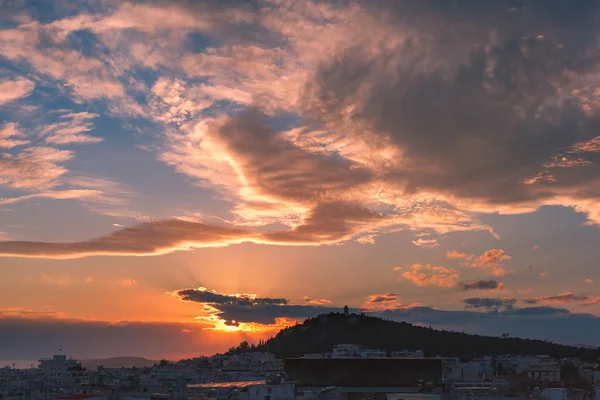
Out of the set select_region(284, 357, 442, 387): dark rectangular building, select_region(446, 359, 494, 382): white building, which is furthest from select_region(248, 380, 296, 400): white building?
select_region(446, 359, 494, 382): white building

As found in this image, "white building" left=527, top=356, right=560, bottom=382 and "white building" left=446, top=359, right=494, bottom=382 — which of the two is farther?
"white building" left=527, top=356, right=560, bottom=382

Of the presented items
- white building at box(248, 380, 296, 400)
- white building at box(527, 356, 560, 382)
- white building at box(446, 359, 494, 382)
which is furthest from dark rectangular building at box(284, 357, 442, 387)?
white building at box(527, 356, 560, 382)

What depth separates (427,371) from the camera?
135000 mm

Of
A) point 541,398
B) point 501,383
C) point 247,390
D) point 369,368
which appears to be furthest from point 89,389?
point 501,383

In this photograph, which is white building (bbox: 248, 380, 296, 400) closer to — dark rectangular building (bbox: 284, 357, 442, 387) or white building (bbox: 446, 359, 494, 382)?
dark rectangular building (bbox: 284, 357, 442, 387)

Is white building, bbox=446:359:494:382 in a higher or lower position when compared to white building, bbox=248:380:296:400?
higher

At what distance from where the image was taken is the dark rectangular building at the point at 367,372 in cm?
13188

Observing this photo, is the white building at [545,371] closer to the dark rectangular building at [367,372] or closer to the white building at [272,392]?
the dark rectangular building at [367,372]

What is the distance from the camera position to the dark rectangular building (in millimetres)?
131875

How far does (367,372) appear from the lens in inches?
5408

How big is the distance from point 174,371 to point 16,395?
63922mm

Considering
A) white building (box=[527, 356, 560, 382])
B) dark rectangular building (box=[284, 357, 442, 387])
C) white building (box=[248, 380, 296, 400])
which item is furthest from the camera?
white building (box=[527, 356, 560, 382])

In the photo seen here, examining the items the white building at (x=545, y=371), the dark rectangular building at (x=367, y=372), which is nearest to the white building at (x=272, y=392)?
the dark rectangular building at (x=367, y=372)

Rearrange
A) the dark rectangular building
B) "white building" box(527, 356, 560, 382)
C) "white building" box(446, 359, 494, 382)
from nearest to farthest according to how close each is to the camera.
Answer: the dark rectangular building, "white building" box(446, 359, 494, 382), "white building" box(527, 356, 560, 382)
